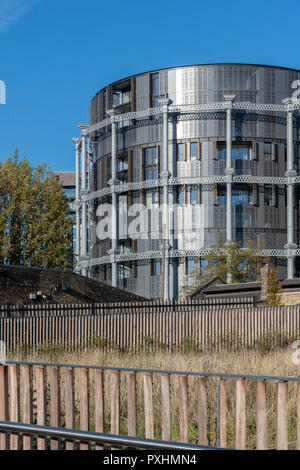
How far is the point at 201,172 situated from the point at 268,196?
5971 millimetres

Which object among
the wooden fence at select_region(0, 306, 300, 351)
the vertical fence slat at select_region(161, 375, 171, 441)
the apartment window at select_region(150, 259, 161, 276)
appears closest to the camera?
the vertical fence slat at select_region(161, 375, 171, 441)

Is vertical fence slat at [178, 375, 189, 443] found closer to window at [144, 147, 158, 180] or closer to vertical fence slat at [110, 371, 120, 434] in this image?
vertical fence slat at [110, 371, 120, 434]

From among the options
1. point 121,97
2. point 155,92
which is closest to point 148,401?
point 155,92

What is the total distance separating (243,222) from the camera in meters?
56.4

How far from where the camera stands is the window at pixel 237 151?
57.1 meters

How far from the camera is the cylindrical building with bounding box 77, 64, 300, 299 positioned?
55.8 meters

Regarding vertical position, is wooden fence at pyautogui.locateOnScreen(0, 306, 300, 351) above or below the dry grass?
below

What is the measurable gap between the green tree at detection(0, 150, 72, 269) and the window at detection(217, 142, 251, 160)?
1353cm

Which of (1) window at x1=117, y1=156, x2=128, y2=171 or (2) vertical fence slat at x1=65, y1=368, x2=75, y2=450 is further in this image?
(1) window at x1=117, y1=156, x2=128, y2=171

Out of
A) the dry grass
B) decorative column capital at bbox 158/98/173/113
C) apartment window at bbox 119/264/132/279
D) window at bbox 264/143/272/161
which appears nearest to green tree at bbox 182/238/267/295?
apartment window at bbox 119/264/132/279

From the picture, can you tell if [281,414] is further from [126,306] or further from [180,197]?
[180,197]

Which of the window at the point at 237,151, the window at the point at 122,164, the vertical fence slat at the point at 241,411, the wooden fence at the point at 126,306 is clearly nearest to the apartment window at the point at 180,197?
the window at the point at 237,151

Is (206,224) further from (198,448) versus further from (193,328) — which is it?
(198,448)

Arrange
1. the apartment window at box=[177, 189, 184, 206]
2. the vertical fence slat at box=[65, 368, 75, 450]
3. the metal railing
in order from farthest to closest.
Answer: the apartment window at box=[177, 189, 184, 206] → the vertical fence slat at box=[65, 368, 75, 450] → the metal railing
